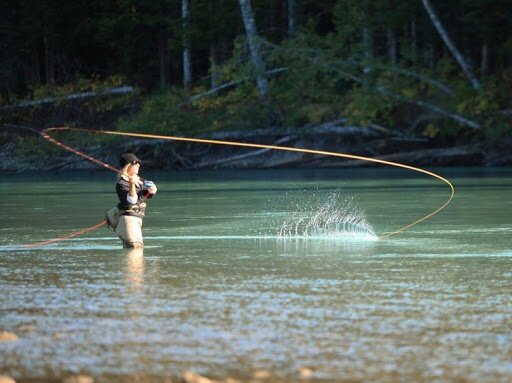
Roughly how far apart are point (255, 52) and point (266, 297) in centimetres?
3443

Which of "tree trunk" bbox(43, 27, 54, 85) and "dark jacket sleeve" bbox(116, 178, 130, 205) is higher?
"tree trunk" bbox(43, 27, 54, 85)

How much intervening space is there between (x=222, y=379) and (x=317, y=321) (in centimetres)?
204

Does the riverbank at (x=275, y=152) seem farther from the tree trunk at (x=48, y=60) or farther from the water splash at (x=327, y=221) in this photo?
the water splash at (x=327, y=221)

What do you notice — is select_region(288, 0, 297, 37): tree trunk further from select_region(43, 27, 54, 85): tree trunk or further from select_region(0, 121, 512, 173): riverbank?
select_region(43, 27, 54, 85): tree trunk

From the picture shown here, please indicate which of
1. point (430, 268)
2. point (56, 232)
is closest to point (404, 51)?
point (56, 232)

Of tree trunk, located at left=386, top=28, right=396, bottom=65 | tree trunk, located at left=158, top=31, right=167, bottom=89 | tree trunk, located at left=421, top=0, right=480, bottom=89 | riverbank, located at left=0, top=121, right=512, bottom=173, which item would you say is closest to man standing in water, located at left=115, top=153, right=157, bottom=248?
riverbank, located at left=0, top=121, right=512, bottom=173

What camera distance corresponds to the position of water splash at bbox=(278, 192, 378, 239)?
1680cm

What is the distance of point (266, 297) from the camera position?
1029cm

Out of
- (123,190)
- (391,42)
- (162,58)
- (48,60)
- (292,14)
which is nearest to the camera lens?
(123,190)

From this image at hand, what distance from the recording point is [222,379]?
23.1 feet

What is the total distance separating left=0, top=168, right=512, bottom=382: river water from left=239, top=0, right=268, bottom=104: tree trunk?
898 inches

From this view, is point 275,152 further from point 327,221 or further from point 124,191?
point 124,191

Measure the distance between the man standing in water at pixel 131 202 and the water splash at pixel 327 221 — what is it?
2.49 meters

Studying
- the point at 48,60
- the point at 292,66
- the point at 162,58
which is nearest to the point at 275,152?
the point at 292,66
